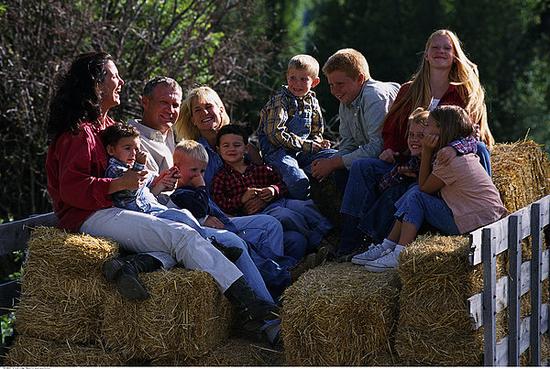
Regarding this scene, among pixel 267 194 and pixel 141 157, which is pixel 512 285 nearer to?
pixel 267 194

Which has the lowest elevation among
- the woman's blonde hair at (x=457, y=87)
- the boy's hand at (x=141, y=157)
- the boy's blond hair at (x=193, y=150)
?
the boy's blond hair at (x=193, y=150)

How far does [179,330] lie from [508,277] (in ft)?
6.15

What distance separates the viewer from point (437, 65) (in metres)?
7.38

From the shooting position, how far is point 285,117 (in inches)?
316

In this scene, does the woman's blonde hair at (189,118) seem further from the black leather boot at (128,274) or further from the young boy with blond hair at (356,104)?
the black leather boot at (128,274)

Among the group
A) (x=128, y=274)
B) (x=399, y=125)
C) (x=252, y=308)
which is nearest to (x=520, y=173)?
(x=399, y=125)

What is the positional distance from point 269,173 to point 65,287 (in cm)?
199

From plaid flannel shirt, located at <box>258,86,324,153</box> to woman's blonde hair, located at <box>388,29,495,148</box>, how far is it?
820 millimetres

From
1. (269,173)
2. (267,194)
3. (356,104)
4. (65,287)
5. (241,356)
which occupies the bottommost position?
(241,356)

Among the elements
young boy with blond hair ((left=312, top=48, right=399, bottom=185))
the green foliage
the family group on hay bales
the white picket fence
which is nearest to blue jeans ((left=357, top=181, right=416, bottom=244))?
the family group on hay bales

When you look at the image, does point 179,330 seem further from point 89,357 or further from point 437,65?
point 437,65

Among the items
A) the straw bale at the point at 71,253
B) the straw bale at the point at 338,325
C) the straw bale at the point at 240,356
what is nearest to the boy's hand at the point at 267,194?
the straw bale at the point at 240,356

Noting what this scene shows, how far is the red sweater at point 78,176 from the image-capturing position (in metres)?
6.61

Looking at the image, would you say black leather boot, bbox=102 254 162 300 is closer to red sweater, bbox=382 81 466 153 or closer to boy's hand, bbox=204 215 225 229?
boy's hand, bbox=204 215 225 229
